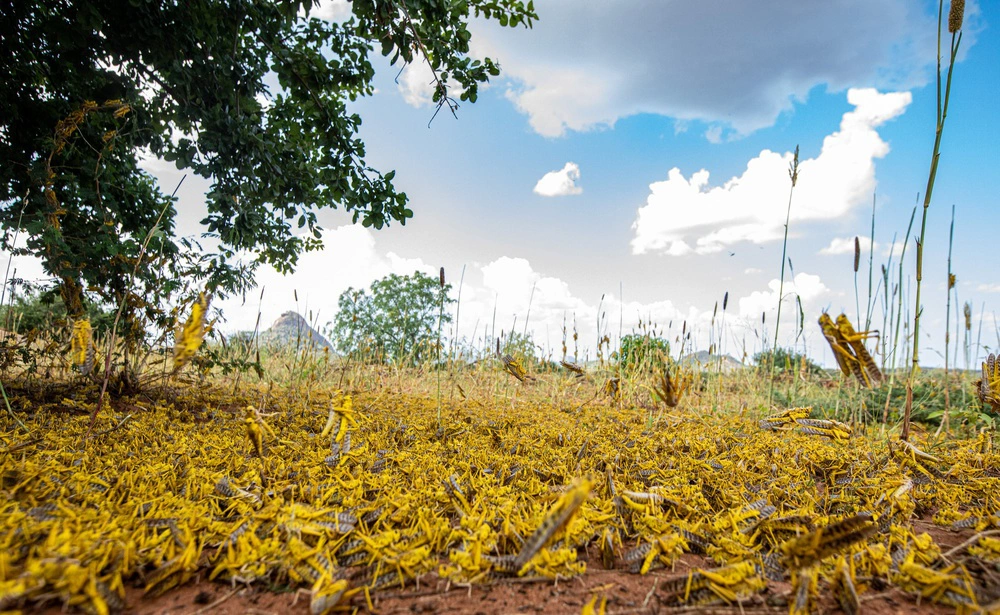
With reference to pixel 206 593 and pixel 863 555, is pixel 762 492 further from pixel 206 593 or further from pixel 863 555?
pixel 206 593

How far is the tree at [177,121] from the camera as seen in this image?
7.70ft

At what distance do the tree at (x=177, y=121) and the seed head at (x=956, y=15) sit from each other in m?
1.70

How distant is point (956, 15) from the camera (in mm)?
1709

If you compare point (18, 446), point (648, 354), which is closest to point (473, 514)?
point (18, 446)

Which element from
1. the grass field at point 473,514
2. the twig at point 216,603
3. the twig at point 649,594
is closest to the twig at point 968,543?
the grass field at point 473,514

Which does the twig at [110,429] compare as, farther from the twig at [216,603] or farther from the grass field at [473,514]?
the twig at [216,603]

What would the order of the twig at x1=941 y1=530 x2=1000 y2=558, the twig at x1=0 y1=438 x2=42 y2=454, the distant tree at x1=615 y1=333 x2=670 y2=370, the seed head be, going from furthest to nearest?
the distant tree at x1=615 y1=333 x2=670 y2=370, the seed head, the twig at x1=0 y1=438 x2=42 y2=454, the twig at x1=941 y1=530 x2=1000 y2=558

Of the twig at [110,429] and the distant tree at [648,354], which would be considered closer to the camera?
the twig at [110,429]

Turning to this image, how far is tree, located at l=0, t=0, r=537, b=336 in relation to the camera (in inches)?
92.4

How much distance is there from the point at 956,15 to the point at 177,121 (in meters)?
3.70

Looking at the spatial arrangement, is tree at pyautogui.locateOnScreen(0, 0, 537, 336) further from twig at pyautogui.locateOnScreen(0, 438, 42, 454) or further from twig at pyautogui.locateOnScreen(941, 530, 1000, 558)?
twig at pyautogui.locateOnScreen(941, 530, 1000, 558)

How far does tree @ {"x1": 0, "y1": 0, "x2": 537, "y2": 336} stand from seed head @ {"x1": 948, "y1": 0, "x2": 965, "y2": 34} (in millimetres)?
1696

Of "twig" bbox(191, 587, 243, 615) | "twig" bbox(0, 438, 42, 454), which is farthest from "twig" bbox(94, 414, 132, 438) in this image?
"twig" bbox(191, 587, 243, 615)

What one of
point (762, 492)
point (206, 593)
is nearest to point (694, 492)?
point (762, 492)
